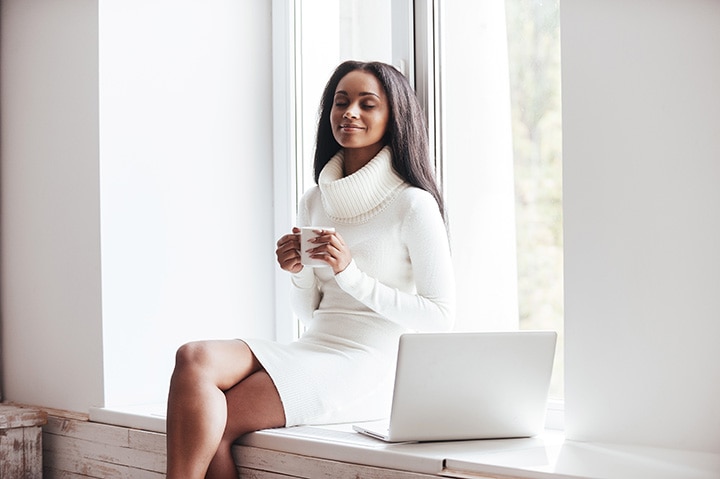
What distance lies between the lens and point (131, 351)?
2787mm

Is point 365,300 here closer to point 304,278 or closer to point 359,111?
point 304,278

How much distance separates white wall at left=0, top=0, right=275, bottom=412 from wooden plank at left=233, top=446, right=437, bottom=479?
0.66 m

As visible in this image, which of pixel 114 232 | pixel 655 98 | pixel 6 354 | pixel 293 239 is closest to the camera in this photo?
pixel 655 98

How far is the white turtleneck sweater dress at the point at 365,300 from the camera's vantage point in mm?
2270

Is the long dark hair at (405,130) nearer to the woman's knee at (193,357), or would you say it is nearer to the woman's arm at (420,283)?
the woman's arm at (420,283)

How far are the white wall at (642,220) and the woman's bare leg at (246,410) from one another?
67 centimetres

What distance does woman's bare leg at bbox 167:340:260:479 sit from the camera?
2.07m

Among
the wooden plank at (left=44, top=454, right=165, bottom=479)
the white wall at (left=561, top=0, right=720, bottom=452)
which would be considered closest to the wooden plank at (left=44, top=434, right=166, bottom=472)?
the wooden plank at (left=44, top=454, right=165, bottom=479)

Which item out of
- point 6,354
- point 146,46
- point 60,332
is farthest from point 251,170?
point 6,354

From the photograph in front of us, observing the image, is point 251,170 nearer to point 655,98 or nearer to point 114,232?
point 114,232

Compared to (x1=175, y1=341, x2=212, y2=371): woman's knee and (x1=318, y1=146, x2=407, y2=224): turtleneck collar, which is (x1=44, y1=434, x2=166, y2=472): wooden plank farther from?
(x1=318, y1=146, x2=407, y2=224): turtleneck collar

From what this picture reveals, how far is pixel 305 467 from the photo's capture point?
84.4 inches

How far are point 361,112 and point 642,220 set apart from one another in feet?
2.63

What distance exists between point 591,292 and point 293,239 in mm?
697
